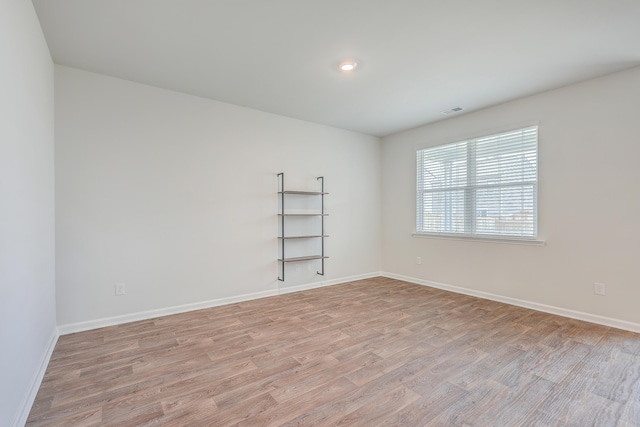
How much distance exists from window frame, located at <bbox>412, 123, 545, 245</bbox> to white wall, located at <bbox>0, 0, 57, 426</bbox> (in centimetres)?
456

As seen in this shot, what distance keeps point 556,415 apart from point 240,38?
3351 mm

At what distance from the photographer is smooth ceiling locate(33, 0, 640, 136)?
80.6 inches

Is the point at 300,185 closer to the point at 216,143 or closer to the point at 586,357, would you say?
the point at 216,143

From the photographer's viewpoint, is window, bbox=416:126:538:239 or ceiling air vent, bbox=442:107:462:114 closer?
window, bbox=416:126:538:239

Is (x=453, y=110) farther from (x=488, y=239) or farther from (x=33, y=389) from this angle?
(x=33, y=389)

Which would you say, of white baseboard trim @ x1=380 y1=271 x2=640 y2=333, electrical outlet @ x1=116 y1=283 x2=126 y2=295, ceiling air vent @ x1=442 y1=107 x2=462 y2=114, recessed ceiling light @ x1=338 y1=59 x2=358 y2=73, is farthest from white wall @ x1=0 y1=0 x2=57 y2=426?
white baseboard trim @ x1=380 y1=271 x2=640 y2=333

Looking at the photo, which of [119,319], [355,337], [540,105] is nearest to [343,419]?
[355,337]

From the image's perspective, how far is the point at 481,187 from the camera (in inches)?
158

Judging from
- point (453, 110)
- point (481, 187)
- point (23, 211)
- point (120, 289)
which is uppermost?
point (453, 110)

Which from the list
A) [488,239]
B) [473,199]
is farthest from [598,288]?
[473,199]

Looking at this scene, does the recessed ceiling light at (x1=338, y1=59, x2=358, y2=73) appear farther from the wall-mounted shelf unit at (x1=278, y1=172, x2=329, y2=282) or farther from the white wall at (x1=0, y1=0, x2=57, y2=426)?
the white wall at (x1=0, y1=0, x2=57, y2=426)

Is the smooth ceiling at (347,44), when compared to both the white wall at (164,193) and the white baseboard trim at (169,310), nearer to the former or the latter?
the white wall at (164,193)

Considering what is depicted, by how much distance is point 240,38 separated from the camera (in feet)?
7.80

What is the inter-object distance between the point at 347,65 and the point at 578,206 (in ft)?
9.59
